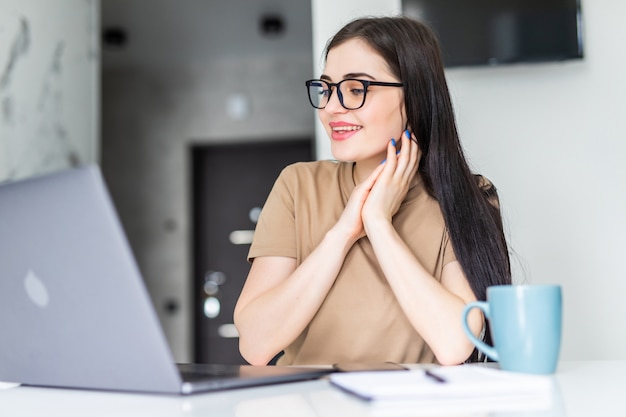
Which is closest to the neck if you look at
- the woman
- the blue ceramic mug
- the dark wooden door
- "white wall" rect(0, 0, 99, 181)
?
the woman

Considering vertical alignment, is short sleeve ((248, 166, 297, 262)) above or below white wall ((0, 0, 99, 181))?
below

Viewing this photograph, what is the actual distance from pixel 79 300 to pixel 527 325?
486 millimetres

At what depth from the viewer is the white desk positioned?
0.64 meters

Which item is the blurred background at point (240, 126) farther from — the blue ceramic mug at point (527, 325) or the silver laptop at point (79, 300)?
the silver laptop at point (79, 300)

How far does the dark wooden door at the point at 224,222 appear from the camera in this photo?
207 inches

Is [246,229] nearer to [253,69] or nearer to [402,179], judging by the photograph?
[253,69]

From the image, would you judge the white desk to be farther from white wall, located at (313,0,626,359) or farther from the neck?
white wall, located at (313,0,626,359)

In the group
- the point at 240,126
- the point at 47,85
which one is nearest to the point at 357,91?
the point at 47,85

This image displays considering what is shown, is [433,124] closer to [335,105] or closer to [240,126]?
→ [335,105]

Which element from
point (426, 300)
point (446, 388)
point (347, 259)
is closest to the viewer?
point (446, 388)

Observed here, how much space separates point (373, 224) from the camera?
4.15ft

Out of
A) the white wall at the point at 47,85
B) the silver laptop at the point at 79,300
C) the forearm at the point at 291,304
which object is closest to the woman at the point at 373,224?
the forearm at the point at 291,304

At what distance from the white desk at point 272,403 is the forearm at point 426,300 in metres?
0.29

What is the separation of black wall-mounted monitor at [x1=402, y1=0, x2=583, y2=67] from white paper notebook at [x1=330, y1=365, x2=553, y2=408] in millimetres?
1637
